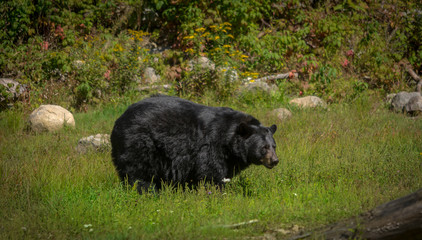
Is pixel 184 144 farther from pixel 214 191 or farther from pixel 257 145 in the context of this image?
pixel 257 145

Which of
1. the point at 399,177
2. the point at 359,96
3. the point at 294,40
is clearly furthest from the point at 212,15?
the point at 399,177

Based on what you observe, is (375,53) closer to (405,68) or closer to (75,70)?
(405,68)

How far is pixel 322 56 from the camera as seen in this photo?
13109 millimetres

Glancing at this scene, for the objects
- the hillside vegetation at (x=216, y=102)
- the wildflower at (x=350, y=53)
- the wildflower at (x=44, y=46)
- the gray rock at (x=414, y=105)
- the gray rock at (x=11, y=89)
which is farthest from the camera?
the wildflower at (x=350, y=53)

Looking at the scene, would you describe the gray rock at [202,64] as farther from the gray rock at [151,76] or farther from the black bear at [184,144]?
the black bear at [184,144]

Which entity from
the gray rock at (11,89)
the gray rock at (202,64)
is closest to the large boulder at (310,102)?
the gray rock at (202,64)

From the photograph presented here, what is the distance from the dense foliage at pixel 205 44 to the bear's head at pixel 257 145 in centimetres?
533

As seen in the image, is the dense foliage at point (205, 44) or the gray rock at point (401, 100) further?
the dense foliage at point (205, 44)

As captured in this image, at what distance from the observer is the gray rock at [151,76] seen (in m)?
11.4

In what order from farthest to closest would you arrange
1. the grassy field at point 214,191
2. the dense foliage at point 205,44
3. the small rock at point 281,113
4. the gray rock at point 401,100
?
the dense foliage at point 205,44
the gray rock at point 401,100
the small rock at point 281,113
the grassy field at point 214,191

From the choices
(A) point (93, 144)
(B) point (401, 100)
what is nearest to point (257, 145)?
(A) point (93, 144)

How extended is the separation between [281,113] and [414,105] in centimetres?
342

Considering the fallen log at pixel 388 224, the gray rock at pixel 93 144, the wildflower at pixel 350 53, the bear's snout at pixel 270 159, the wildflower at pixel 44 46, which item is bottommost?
the gray rock at pixel 93 144

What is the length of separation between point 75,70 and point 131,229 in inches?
302
